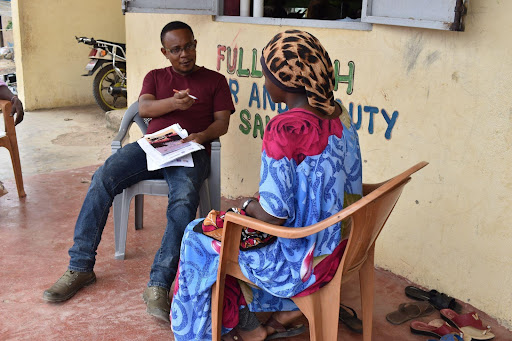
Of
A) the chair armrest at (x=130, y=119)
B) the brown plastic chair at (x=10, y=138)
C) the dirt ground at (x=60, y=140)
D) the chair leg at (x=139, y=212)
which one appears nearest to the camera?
the chair armrest at (x=130, y=119)

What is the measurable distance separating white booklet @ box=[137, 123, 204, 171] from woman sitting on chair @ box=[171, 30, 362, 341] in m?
0.87

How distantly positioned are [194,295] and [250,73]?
208cm

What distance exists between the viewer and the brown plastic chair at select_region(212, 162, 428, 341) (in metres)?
1.91

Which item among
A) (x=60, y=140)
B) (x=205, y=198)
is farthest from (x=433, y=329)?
(x=60, y=140)

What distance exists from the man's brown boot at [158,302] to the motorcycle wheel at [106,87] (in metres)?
5.41

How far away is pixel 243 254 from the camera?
2189 millimetres

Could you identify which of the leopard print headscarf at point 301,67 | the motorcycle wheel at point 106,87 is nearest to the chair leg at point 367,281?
the leopard print headscarf at point 301,67

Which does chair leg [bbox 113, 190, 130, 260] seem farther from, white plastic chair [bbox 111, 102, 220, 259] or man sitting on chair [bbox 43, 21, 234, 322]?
man sitting on chair [bbox 43, 21, 234, 322]

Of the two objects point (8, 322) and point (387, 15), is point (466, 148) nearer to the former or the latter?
point (387, 15)

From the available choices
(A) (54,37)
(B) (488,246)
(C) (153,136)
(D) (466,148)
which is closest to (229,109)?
(C) (153,136)

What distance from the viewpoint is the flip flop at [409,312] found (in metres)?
2.83

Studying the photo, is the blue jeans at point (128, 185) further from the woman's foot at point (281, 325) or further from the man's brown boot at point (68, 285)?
the woman's foot at point (281, 325)

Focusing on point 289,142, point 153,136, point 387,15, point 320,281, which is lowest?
point 320,281

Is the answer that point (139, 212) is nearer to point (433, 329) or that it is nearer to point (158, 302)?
point (158, 302)
